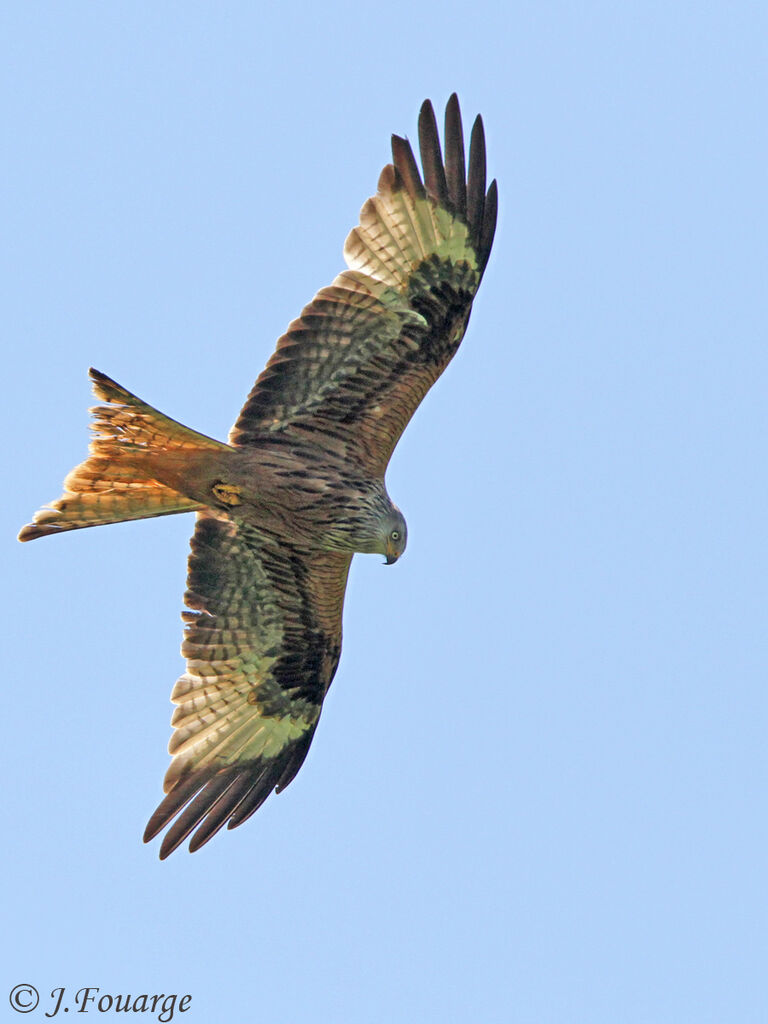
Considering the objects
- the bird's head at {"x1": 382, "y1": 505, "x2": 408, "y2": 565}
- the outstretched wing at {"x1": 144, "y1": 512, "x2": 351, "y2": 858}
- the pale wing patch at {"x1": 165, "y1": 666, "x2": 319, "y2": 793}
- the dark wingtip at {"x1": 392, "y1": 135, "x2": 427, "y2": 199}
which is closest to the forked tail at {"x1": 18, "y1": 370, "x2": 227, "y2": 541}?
the outstretched wing at {"x1": 144, "y1": 512, "x2": 351, "y2": 858}

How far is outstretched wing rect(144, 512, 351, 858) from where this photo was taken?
412 inches

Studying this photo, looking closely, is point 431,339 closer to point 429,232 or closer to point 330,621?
point 429,232

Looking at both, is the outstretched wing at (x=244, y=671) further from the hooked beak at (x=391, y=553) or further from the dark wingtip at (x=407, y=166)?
the dark wingtip at (x=407, y=166)

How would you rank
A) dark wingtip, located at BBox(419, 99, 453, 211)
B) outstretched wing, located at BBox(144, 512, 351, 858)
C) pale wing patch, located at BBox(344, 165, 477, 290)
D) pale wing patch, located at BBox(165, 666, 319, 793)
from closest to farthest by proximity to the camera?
dark wingtip, located at BBox(419, 99, 453, 211)
pale wing patch, located at BBox(344, 165, 477, 290)
outstretched wing, located at BBox(144, 512, 351, 858)
pale wing patch, located at BBox(165, 666, 319, 793)

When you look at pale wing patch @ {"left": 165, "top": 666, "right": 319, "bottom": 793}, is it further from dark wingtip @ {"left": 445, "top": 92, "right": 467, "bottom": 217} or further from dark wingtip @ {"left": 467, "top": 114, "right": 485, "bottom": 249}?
dark wingtip @ {"left": 445, "top": 92, "right": 467, "bottom": 217}

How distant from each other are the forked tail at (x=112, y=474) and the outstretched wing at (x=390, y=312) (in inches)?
19.9

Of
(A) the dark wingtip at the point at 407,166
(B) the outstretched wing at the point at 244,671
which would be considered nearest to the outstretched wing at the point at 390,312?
(A) the dark wingtip at the point at 407,166

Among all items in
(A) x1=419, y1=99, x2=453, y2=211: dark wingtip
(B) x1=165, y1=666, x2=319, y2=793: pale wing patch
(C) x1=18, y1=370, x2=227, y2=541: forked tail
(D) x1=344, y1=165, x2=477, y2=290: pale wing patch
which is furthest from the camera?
(B) x1=165, y1=666, x2=319, y2=793: pale wing patch

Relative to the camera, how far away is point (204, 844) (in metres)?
10.5

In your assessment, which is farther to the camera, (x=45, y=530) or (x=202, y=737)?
(x=202, y=737)

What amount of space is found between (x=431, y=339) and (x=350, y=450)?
82 cm

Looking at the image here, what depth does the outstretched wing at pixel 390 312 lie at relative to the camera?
32.1 feet

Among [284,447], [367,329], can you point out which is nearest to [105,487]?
[284,447]

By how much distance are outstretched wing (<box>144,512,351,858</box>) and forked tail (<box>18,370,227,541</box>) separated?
0.78 m
